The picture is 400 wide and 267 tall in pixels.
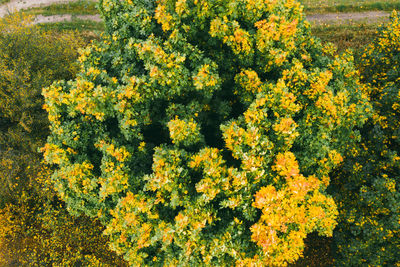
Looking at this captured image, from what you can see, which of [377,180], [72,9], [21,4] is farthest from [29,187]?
[21,4]

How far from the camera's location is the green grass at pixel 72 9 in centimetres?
3244

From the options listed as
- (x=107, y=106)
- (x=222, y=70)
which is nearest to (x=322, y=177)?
(x=222, y=70)

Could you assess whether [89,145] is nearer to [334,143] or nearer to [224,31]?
[224,31]

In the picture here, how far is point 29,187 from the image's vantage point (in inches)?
773

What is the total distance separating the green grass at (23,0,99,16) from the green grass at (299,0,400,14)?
92.5ft

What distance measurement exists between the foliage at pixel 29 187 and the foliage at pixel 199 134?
804 centimetres

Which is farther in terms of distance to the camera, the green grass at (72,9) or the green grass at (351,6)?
the green grass at (72,9)

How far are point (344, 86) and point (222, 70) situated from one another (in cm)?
691

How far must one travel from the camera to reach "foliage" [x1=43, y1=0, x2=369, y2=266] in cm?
1007

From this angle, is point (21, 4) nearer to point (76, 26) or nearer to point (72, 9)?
point (72, 9)

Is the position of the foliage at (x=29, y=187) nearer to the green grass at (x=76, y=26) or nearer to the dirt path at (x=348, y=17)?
the green grass at (x=76, y=26)

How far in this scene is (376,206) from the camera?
46.6 feet

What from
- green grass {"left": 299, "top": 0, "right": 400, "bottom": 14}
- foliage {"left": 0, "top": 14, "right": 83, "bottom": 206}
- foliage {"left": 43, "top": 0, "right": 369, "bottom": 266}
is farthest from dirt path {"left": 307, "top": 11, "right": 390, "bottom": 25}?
foliage {"left": 0, "top": 14, "right": 83, "bottom": 206}

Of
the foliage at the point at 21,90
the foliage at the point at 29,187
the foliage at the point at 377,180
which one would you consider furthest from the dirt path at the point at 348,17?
the foliage at the point at 29,187
